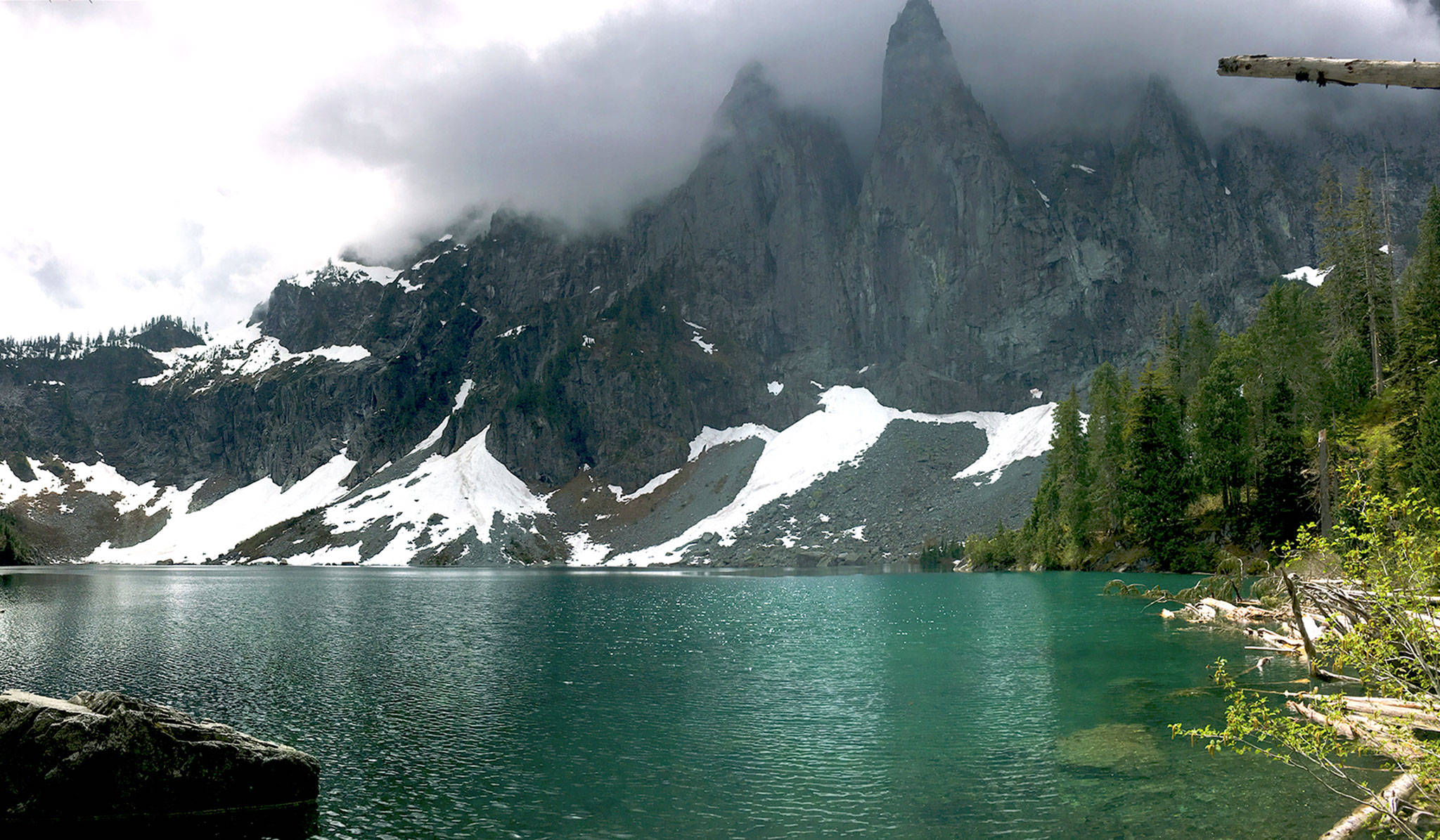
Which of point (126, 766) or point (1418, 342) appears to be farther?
point (1418, 342)

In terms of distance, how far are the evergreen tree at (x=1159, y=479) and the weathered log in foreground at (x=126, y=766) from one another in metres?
89.7

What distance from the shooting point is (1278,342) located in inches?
3275

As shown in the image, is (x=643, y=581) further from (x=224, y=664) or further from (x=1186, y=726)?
(x=1186, y=726)

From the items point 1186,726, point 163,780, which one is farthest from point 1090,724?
point 163,780

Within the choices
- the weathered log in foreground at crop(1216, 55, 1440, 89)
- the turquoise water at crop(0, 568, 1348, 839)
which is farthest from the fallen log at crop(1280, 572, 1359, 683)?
the weathered log in foreground at crop(1216, 55, 1440, 89)

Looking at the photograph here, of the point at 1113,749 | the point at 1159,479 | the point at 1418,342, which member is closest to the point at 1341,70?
the point at 1113,749

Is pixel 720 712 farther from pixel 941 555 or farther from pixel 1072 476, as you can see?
pixel 941 555

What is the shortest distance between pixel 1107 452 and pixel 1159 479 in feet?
31.2

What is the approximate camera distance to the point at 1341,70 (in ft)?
26.8

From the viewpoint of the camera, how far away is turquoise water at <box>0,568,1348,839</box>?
1702 centimetres

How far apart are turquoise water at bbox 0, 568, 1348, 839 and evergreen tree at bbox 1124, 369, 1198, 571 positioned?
109 feet

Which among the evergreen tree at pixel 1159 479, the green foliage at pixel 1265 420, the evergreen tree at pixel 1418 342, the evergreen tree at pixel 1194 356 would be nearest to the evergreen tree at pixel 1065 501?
the green foliage at pixel 1265 420

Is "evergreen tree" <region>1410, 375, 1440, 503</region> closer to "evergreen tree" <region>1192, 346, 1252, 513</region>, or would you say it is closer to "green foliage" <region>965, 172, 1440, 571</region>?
"green foliage" <region>965, 172, 1440, 571</region>

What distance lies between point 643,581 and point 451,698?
296 feet
